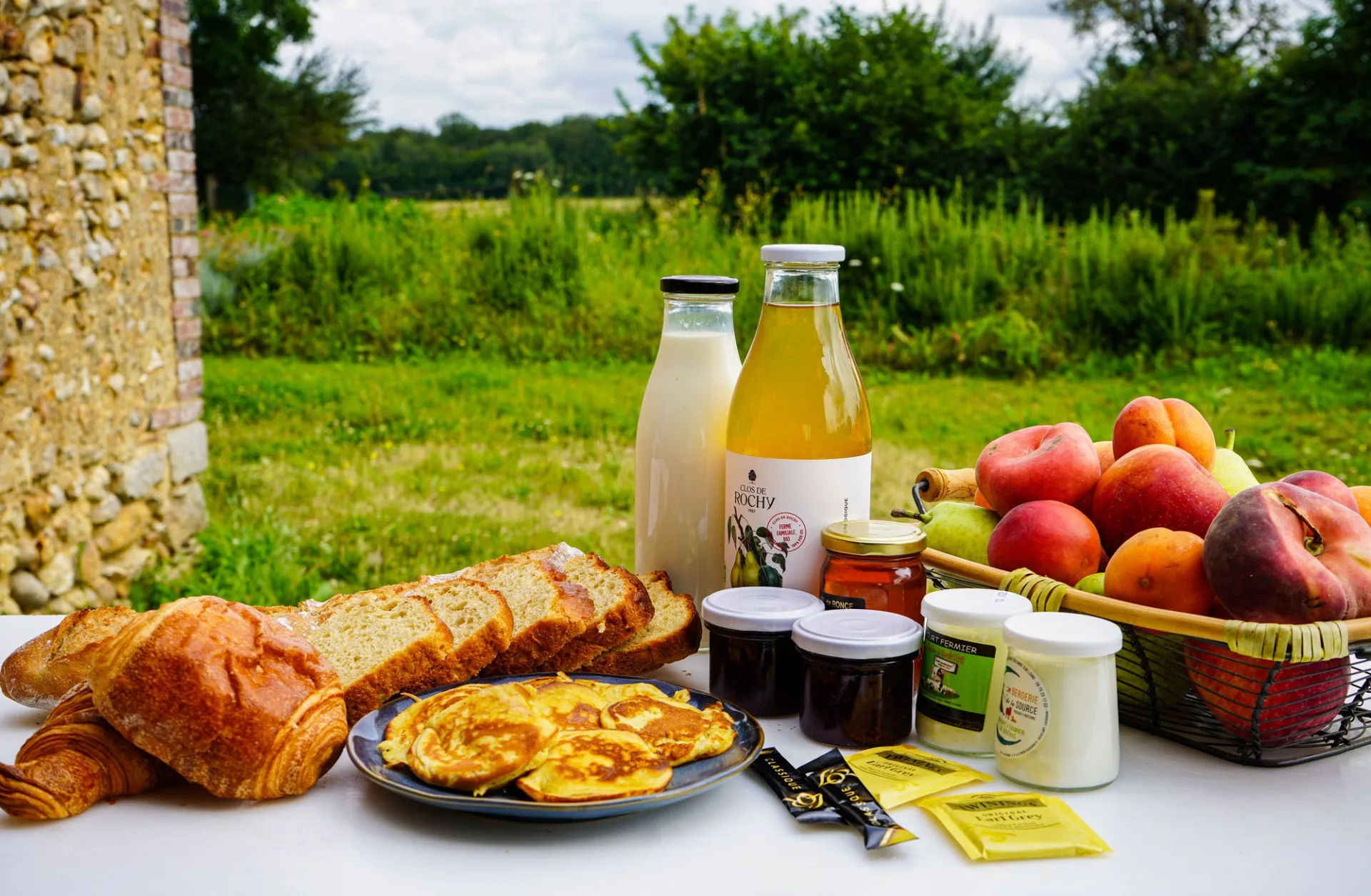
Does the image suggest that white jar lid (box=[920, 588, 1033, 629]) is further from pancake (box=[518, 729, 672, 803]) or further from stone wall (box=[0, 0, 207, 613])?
stone wall (box=[0, 0, 207, 613])

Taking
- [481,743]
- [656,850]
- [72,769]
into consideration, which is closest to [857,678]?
[656,850]

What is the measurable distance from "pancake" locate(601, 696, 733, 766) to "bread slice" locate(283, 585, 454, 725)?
0.23 m

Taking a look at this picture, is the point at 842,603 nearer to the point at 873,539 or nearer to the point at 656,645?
the point at 873,539

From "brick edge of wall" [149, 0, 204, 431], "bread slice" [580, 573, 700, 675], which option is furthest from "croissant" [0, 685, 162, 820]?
"brick edge of wall" [149, 0, 204, 431]

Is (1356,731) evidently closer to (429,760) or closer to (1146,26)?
(429,760)

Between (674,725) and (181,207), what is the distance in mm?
3948

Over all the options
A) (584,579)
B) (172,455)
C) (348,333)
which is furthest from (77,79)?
(348,333)

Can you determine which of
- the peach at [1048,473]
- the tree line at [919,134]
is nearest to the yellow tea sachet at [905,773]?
the peach at [1048,473]

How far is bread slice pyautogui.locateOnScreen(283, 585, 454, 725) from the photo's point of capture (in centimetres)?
131

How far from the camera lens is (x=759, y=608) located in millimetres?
1368

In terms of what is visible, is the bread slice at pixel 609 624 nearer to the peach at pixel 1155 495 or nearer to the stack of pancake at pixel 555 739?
the stack of pancake at pixel 555 739

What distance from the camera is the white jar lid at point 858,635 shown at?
48.4 inches

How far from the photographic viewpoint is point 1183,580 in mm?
1290

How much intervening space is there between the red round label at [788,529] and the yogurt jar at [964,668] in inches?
8.2
